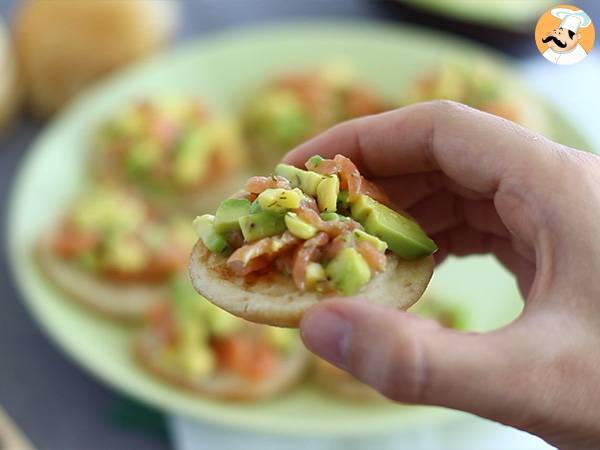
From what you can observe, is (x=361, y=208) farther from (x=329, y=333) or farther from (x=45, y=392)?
(x=45, y=392)

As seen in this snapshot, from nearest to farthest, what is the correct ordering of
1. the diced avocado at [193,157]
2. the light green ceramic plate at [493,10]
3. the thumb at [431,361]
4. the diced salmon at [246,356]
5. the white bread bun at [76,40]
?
the thumb at [431,361] → the diced salmon at [246,356] → the diced avocado at [193,157] → the white bread bun at [76,40] → the light green ceramic plate at [493,10]

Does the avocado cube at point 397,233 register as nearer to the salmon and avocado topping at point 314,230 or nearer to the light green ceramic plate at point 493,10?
the salmon and avocado topping at point 314,230

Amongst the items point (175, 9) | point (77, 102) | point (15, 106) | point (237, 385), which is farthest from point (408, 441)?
point (175, 9)

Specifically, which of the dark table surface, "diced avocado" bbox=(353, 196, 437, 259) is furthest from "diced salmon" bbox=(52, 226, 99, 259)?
"diced avocado" bbox=(353, 196, 437, 259)

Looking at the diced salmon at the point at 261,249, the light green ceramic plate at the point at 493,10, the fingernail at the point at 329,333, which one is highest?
the light green ceramic plate at the point at 493,10

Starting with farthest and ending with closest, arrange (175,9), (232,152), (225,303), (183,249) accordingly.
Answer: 1. (175,9)
2. (232,152)
3. (183,249)
4. (225,303)

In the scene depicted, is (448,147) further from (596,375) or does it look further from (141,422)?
(141,422)

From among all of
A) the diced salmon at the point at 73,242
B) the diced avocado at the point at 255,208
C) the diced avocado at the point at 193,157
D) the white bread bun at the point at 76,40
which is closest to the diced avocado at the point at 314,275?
the diced avocado at the point at 255,208
